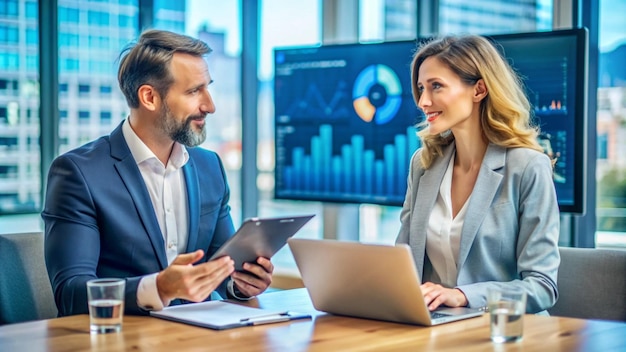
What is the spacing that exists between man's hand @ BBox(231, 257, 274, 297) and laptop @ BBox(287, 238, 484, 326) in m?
0.25

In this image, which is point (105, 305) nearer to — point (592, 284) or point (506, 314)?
point (506, 314)

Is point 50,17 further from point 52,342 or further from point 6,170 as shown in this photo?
point 52,342

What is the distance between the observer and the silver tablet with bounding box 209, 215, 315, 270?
2.05 m

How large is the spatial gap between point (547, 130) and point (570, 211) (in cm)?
37

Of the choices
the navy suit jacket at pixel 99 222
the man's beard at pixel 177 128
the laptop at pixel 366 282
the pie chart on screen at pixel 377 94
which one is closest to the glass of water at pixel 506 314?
the laptop at pixel 366 282

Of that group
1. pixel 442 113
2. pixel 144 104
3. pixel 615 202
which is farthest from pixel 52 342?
pixel 615 202

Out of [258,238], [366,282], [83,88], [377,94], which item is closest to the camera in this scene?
[366,282]

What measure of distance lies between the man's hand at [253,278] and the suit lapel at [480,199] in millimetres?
579

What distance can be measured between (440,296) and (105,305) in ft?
2.75

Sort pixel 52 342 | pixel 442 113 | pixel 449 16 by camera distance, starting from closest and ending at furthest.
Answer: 1. pixel 52 342
2. pixel 442 113
3. pixel 449 16

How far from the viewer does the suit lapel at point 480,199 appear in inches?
99.2

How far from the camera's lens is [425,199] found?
2.72 metres

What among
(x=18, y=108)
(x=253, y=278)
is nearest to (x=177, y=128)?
(x=253, y=278)

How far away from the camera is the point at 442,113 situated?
2.71m
